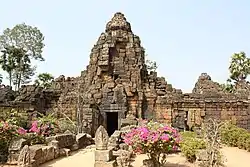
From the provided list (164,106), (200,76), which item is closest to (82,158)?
(164,106)

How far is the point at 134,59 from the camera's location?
1962 centimetres

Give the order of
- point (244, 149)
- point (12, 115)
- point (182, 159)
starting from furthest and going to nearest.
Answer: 1. point (12, 115)
2. point (244, 149)
3. point (182, 159)

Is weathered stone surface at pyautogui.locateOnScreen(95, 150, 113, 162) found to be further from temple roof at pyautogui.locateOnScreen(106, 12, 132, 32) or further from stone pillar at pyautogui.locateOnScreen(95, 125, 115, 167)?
temple roof at pyautogui.locateOnScreen(106, 12, 132, 32)

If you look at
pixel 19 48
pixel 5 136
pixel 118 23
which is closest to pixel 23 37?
pixel 19 48

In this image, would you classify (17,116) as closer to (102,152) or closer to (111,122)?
(111,122)

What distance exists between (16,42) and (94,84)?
15.7 meters

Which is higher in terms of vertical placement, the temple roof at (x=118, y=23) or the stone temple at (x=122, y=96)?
the temple roof at (x=118, y=23)

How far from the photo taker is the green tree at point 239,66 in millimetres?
30531

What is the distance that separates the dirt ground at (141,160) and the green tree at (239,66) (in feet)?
63.1

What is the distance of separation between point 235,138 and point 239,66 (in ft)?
59.6

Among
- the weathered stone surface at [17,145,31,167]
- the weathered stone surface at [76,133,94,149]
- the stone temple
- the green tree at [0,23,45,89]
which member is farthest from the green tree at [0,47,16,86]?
the weathered stone surface at [17,145,31,167]

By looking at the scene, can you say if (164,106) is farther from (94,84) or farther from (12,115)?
(12,115)

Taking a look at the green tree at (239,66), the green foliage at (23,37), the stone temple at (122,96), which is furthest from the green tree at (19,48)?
the green tree at (239,66)

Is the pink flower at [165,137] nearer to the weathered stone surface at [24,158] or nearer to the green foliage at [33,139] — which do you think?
the weathered stone surface at [24,158]
